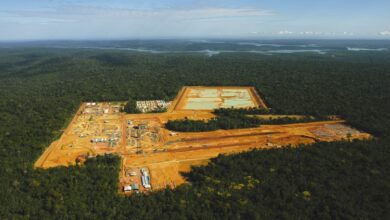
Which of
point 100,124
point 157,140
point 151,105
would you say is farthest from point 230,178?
point 151,105

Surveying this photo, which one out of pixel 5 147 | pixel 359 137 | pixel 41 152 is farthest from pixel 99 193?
pixel 359 137

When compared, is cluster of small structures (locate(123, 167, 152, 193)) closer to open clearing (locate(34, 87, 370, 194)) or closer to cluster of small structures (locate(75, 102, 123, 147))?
open clearing (locate(34, 87, 370, 194))

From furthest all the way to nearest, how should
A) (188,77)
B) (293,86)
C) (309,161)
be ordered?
(188,77), (293,86), (309,161)

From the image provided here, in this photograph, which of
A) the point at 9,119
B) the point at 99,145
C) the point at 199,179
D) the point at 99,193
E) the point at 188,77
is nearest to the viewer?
the point at 99,193

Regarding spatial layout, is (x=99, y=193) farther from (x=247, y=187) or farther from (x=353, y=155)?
(x=353, y=155)

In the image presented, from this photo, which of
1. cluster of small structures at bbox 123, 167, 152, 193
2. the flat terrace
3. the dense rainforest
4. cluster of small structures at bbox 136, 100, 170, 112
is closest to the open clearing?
cluster of small structures at bbox 123, 167, 152, 193
